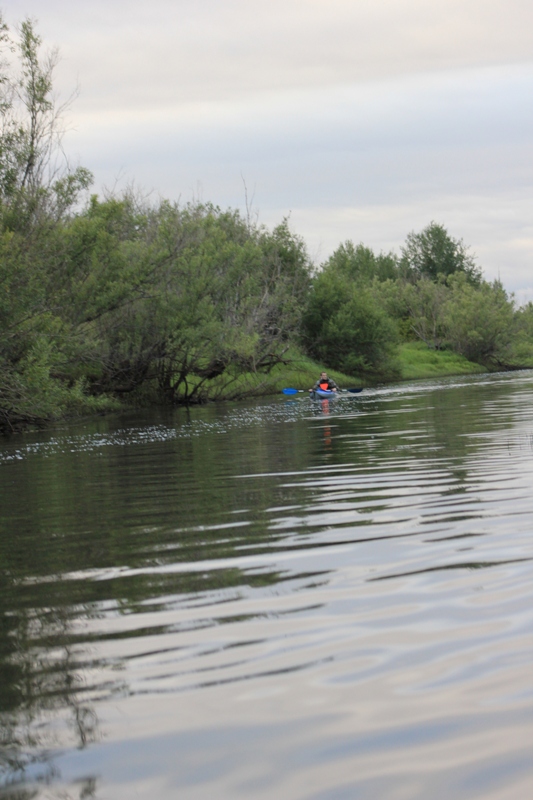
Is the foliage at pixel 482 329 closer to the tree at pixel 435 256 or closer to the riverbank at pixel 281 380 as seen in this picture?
the riverbank at pixel 281 380

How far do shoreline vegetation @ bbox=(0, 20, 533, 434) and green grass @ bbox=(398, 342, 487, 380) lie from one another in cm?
463

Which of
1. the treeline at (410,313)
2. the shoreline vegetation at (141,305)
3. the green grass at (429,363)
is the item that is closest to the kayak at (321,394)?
the shoreline vegetation at (141,305)

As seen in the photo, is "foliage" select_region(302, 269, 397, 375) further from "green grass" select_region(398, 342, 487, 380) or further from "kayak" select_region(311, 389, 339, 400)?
"kayak" select_region(311, 389, 339, 400)

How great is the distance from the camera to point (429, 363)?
259 ft

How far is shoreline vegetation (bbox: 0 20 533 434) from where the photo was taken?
26.4 meters

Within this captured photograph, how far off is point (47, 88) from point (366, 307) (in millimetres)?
36580

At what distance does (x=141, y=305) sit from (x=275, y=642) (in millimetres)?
32751

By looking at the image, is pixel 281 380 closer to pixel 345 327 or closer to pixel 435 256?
pixel 345 327

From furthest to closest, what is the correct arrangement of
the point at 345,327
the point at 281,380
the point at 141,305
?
1. the point at 345,327
2. the point at 281,380
3. the point at 141,305

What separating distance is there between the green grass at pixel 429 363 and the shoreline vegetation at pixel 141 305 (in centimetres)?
463

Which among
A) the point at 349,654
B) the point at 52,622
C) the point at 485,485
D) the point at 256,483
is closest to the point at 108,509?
the point at 256,483

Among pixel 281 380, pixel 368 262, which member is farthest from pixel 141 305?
pixel 368 262

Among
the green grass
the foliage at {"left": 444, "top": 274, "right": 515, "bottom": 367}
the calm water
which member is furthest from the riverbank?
the calm water

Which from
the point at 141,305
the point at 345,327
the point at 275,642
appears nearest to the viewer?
the point at 275,642
